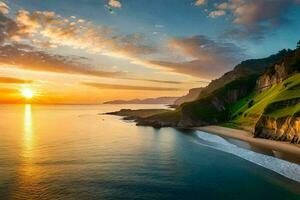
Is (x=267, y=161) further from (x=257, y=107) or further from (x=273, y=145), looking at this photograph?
(x=257, y=107)

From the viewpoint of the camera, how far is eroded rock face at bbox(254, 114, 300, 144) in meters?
85.1

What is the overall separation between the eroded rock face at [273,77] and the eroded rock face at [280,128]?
54966mm

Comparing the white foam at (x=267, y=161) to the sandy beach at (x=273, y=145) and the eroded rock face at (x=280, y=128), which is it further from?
the eroded rock face at (x=280, y=128)

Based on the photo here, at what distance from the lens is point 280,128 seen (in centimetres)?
9312

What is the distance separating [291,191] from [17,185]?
42512 mm

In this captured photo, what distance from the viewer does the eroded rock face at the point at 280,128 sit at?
85.1 m

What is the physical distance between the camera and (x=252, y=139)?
9975 centimetres

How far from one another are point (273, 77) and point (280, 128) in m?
77.1

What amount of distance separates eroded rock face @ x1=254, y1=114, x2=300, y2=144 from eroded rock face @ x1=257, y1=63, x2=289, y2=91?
54966 mm

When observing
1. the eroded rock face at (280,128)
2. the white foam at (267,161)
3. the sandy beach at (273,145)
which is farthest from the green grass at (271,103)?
the white foam at (267,161)

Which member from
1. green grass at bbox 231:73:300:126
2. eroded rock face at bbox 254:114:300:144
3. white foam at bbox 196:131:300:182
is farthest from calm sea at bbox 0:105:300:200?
green grass at bbox 231:73:300:126

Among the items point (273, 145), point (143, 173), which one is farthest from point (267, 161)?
point (143, 173)

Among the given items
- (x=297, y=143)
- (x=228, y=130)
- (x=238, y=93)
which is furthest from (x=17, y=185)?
(x=238, y=93)

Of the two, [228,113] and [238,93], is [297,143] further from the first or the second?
[238,93]
